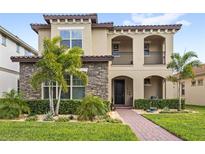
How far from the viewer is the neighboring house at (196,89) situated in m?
26.8

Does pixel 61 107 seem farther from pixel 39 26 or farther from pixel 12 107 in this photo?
pixel 39 26

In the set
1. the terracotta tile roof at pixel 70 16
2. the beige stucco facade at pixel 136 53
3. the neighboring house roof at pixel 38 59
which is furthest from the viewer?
the beige stucco facade at pixel 136 53

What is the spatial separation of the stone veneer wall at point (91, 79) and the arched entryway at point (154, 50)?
6919 mm

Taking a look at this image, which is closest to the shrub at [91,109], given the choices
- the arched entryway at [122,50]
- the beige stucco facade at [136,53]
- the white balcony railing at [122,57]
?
the beige stucco facade at [136,53]

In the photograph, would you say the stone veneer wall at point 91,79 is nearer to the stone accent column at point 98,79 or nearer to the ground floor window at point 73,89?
the stone accent column at point 98,79

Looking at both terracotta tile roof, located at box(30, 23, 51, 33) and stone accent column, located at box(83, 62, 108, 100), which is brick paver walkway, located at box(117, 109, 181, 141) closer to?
stone accent column, located at box(83, 62, 108, 100)

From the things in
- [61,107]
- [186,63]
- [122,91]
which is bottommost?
[61,107]

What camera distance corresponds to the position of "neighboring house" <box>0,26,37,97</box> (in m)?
23.1

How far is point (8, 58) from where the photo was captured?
2458cm

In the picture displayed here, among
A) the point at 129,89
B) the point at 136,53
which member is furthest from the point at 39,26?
the point at 129,89

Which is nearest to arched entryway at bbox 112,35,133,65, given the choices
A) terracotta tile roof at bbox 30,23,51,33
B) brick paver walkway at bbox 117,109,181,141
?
terracotta tile roof at bbox 30,23,51,33

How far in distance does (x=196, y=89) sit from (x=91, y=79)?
13.4m
